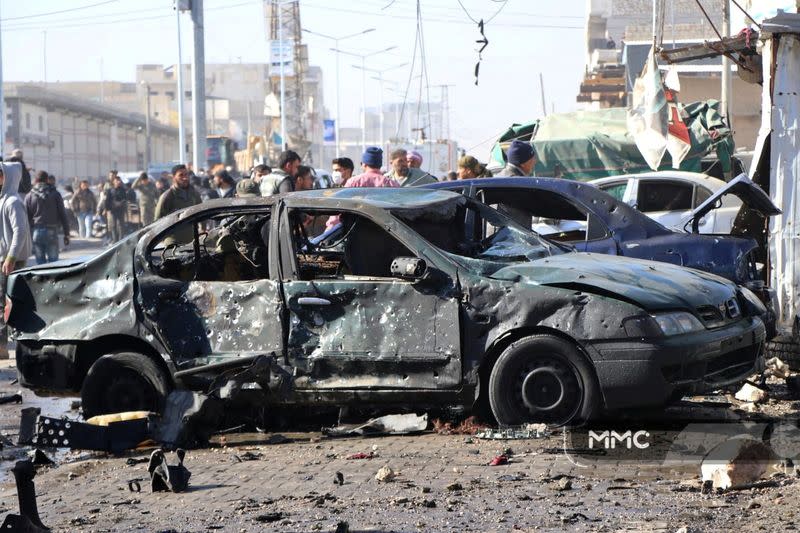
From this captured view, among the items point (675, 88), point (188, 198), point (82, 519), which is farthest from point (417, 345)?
point (675, 88)

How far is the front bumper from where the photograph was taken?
268 inches

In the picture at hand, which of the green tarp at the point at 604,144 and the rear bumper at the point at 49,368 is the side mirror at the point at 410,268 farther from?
the green tarp at the point at 604,144

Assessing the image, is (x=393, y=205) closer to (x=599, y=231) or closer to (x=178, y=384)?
(x=178, y=384)

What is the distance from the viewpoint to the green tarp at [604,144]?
22.5 metres

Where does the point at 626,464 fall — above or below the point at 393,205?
below

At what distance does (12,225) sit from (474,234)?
18.7 ft

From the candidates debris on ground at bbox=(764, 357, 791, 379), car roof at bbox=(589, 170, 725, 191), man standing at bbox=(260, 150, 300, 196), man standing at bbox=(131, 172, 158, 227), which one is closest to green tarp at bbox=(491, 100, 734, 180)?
car roof at bbox=(589, 170, 725, 191)

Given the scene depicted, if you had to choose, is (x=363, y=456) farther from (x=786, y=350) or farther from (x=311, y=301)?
(x=786, y=350)

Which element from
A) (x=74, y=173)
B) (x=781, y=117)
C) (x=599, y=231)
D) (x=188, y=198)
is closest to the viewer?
(x=599, y=231)

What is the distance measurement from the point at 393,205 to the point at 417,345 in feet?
3.28

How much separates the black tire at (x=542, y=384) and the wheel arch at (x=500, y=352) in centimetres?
3

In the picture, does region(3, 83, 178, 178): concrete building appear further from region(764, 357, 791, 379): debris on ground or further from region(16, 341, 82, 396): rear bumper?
region(764, 357, 791, 379): debris on ground

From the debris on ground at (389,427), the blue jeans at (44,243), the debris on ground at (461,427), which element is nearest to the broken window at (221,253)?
the debris on ground at (389,427)

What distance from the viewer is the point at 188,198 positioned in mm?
15797
